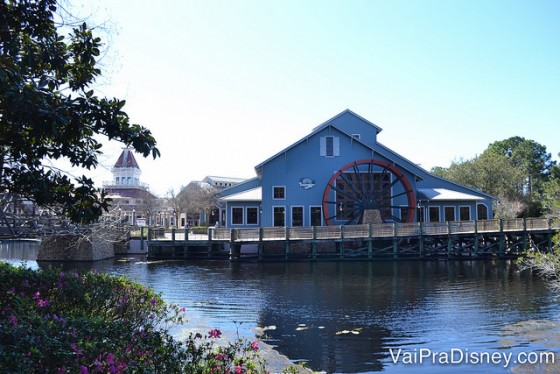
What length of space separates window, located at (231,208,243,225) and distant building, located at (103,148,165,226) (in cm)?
2203

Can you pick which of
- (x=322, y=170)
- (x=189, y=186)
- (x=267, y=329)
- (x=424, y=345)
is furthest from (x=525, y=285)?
(x=189, y=186)

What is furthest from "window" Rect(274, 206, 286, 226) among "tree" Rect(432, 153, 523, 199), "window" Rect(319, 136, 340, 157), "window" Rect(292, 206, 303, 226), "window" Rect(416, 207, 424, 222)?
"tree" Rect(432, 153, 523, 199)

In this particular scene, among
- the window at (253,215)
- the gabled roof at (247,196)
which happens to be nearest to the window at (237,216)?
the window at (253,215)

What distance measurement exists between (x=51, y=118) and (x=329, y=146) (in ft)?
97.0

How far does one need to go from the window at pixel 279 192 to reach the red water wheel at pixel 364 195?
286cm

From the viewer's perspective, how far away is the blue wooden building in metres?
33.8

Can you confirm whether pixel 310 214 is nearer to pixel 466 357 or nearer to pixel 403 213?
pixel 403 213

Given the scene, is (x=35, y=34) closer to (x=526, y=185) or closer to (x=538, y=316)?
(x=538, y=316)

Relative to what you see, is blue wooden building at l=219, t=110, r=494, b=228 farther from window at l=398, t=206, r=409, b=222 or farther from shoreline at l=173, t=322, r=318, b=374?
shoreline at l=173, t=322, r=318, b=374

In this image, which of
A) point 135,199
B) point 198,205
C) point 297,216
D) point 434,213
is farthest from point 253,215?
point 135,199

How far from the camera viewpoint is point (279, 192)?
33.9 meters

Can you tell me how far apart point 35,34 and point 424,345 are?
9.69 metres

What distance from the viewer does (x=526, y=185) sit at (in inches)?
2586

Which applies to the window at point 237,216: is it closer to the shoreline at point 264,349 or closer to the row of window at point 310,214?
the row of window at point 310,214
